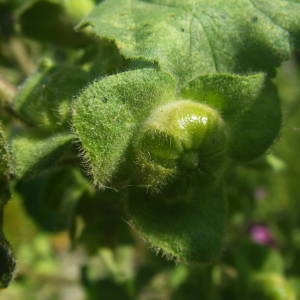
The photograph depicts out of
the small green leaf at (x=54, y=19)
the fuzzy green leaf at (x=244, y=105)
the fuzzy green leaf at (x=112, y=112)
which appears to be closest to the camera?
the fuzzy green leaf at (x=112, y=112)

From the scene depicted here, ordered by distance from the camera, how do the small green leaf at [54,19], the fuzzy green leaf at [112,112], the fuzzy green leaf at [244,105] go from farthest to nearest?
the small green leaf at [54,19] < the fuzzy green leaf at [244,105] < the fuzzy green leaf at [112,112]

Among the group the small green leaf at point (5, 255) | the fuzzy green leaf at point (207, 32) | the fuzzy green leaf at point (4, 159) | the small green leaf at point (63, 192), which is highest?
the fuzzy green leaf at point (207, 32)

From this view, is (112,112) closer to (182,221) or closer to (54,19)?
(182,221)

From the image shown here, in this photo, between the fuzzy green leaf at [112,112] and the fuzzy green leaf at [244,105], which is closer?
the fuzzy green leaf at [112,112]

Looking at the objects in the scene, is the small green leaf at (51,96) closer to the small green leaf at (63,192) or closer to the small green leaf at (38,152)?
the small green leaf at (38,152)

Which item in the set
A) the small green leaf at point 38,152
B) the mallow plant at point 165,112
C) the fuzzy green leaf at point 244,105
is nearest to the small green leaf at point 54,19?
the mallow plant at point 165,112

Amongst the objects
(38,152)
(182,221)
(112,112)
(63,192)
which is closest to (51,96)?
(38,152)

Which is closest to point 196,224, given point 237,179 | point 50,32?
point 50,32

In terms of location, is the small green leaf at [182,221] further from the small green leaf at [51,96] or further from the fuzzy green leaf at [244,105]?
the small green leaf at [51,96]

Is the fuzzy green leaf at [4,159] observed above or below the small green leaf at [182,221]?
above
